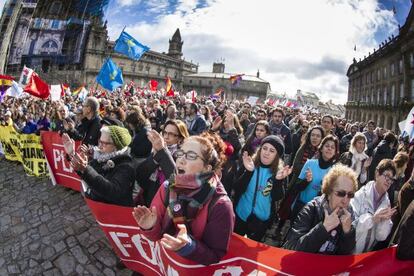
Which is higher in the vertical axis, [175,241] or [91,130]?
[91,130]

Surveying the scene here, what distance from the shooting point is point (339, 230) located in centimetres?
255

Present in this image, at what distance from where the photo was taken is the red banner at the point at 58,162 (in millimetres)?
6258

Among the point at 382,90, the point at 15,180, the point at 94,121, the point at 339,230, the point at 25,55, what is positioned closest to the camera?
the point at 339,230


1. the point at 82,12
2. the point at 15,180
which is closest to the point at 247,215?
the point at 15,180

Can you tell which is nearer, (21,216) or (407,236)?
(407,236)

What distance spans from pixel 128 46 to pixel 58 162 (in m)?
9.29

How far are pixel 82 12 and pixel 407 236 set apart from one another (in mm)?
67192

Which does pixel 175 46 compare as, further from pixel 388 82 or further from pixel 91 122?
pixel 91 122

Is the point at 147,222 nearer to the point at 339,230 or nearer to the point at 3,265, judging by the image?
the point at 339,230

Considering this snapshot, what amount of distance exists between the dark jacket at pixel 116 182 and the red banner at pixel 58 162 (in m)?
3.05

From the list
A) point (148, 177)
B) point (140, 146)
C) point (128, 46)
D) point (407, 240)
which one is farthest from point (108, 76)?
point (407, 240)

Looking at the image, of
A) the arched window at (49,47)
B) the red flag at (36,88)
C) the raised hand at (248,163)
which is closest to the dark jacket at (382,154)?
the raised hand at (248,163)

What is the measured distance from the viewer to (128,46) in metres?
14.3

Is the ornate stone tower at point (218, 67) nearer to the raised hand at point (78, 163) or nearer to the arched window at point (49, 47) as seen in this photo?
the arched window at point (49, 47)
